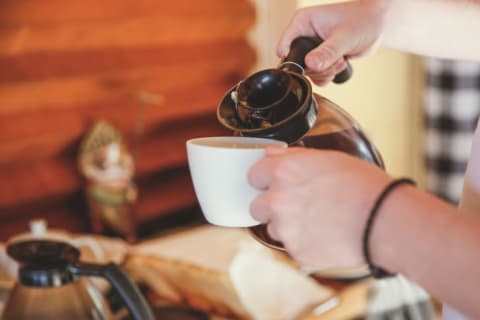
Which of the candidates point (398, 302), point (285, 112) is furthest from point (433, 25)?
point (398, 302)

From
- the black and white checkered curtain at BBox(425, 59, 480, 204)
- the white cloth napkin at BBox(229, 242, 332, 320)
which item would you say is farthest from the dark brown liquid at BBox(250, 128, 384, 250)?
the black and white checkered curtain at BBox(425, 59, 480, 204)

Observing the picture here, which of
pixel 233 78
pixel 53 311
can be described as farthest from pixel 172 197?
pixel 53 311

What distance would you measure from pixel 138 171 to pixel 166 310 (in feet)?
1.54

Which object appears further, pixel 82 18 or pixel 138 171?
pixel 138 171

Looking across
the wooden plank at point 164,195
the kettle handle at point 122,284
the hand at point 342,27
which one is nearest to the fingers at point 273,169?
the hand at point 342,27

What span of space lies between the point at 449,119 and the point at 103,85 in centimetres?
88

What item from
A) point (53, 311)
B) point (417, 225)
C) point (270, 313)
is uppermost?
point (417, 225)

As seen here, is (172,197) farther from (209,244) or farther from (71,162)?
(209,244)

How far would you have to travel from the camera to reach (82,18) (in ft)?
4.62

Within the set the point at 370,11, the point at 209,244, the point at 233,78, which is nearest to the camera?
the point at 370,11

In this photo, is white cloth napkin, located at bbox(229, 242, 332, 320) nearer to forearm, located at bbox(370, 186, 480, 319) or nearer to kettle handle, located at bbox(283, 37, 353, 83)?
kettle handle, located at bbox(283, 37, 353, 83)

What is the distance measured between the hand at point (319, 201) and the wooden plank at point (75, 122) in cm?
90

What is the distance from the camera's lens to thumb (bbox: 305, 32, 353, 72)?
2.18 feet

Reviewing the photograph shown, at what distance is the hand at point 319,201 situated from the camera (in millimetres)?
488
